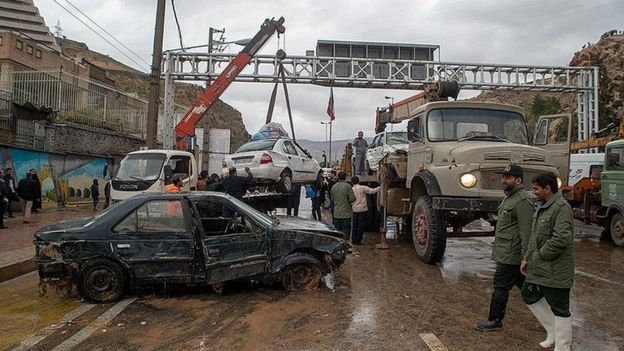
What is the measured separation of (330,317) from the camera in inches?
216

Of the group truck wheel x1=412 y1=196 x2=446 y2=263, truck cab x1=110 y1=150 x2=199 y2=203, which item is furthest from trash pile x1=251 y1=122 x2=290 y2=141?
truck wheel x1=412 y1=196 x2=446 y2=263

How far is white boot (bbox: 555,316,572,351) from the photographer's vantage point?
13.4ft

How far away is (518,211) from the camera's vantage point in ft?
15.4

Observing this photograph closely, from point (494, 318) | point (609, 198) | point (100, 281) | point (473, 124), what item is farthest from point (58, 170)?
point (609, 198)

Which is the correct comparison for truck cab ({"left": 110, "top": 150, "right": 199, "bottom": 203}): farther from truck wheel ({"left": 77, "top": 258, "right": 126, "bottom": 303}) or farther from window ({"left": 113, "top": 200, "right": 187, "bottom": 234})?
truck wheel ({"left": 77, "top": 258, "right": 126, "bottom": 303})

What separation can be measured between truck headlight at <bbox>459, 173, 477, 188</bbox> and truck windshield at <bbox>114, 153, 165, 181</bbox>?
24.9 feet

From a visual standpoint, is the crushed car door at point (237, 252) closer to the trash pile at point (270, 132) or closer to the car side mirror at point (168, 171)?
the car side mirror at point (168, 171)

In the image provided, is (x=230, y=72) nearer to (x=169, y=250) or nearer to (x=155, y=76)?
(x=155, y=76)

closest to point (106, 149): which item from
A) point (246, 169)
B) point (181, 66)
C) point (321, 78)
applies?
point (181, 66)

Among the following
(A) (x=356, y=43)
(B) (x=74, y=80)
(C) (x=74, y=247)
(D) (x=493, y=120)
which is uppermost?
(A) (x=356, y=43)

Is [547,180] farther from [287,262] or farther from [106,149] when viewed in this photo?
[106,149]

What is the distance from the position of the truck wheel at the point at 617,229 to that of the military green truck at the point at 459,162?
395cm

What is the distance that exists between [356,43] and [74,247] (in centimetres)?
2373

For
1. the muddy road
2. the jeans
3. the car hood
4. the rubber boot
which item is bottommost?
the muddy road
